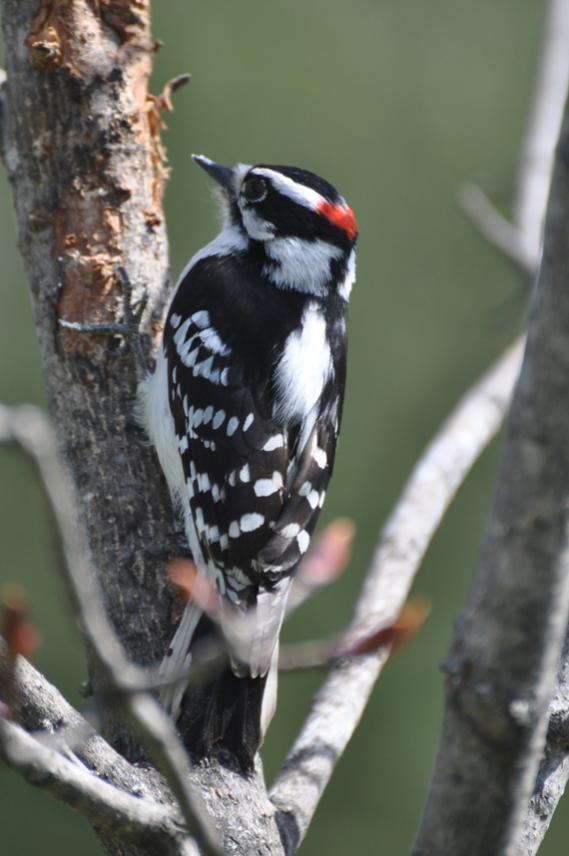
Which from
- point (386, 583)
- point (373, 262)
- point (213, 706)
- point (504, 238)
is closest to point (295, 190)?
point (504, 238)

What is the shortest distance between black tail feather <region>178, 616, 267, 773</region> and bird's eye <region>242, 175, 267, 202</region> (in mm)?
1322

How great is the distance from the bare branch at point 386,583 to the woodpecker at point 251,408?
0.12m

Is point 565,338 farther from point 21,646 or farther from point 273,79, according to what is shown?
point 273,79

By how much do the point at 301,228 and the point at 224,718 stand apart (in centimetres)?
142

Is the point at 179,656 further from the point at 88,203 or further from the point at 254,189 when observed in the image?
the point at 254,189

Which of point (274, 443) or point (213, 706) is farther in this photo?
point (274, 443)

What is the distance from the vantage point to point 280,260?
3303mm

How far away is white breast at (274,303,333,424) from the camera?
9.67 ft

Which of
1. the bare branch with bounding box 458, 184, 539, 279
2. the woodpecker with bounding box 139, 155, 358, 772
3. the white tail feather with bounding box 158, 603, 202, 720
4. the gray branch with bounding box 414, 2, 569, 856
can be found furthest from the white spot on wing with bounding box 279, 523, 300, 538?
the bare branch with bounding box 458, 184, 539, 279

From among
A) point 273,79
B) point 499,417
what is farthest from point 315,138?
point 499,417

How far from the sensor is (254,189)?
133 inches

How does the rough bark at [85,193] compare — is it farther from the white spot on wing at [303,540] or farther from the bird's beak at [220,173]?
the bird's beak at [220,173]

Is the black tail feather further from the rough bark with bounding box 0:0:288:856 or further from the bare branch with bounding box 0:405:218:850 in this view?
the bare branch with bounding box 0:405:218:850

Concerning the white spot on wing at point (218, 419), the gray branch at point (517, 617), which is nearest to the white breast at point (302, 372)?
the white spot on wing at point (218, 419)
